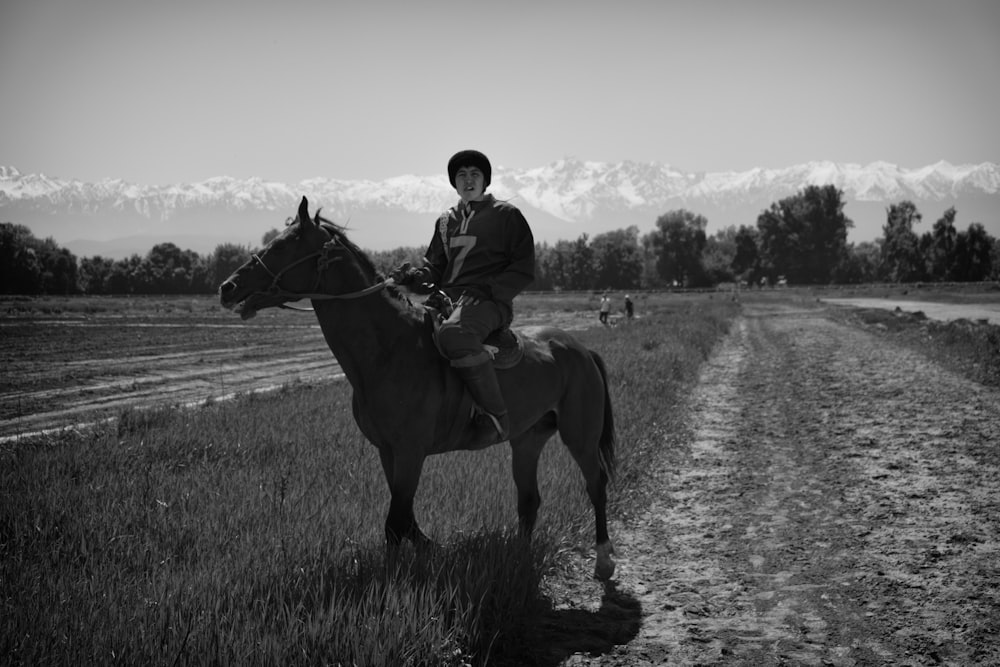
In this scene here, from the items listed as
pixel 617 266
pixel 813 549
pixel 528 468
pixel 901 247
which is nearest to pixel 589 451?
pixel 528 468

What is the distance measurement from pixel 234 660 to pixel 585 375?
3.71 metres

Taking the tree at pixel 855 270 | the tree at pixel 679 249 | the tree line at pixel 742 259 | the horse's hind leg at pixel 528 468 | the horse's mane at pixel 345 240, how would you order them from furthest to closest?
1. the tree at pixel 679 249
2. the tree at pixel 855 270
3. the tree line at pixel 742 259
4. the horse's hind leg at pixel 528 468
5. the horse's mane at pixel 345 240

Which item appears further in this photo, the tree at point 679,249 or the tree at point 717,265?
the tree at point 717,265

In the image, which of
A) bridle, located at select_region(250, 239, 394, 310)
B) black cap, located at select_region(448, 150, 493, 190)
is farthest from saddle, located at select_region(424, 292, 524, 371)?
black cap, located at select_region(448, 150, 493, 190)

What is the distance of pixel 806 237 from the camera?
121 metres

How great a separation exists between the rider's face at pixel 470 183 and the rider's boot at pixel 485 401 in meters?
1.26

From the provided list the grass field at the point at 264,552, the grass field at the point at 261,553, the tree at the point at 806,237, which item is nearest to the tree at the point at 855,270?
the tree at the point at 806,237

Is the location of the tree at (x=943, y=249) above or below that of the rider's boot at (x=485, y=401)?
above

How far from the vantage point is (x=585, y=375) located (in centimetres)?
596

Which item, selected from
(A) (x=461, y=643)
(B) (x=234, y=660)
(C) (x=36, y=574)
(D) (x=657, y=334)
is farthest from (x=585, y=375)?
(D) (x=657, y=334)

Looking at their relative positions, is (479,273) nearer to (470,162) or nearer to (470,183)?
(470,183)

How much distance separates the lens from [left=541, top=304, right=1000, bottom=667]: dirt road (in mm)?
4266

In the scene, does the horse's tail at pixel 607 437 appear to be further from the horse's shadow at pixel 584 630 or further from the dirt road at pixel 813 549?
the horse's shadow at pixel 584 630

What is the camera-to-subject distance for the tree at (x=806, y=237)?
120625 mm
